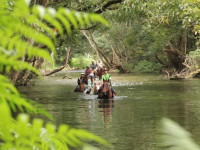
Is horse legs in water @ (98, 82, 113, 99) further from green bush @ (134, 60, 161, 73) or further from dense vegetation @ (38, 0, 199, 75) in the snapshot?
green bush @ (134, 60, 161, 73)

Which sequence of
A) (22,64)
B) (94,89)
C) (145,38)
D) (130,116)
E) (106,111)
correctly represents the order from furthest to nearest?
1. (145,38)
2. (94,89)
3. (106,111)
4. (130,116)
5. (22,64)

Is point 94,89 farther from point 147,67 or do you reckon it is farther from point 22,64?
point 147,67

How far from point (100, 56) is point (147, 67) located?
9.33 m

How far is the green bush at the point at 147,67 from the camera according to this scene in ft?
207

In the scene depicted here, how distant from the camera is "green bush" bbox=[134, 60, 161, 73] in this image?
6319 centimetres

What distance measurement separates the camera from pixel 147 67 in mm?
63688

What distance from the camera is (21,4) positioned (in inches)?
39.8

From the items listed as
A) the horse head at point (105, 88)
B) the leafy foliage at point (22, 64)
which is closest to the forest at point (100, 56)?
the leafy foliage at point (22, 64)

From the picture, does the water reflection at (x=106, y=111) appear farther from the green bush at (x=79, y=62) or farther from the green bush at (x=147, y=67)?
the green bush at (x=79, y=62)

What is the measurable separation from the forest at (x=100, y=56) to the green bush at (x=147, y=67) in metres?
0.14

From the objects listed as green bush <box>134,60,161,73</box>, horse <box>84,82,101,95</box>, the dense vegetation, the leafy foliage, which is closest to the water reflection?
the dense vegetation

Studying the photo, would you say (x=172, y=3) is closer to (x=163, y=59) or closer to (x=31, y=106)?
(x=31, y=106)

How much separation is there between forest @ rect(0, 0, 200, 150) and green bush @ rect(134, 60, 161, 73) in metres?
0.14

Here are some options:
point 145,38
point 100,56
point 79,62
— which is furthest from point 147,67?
point 79,62
